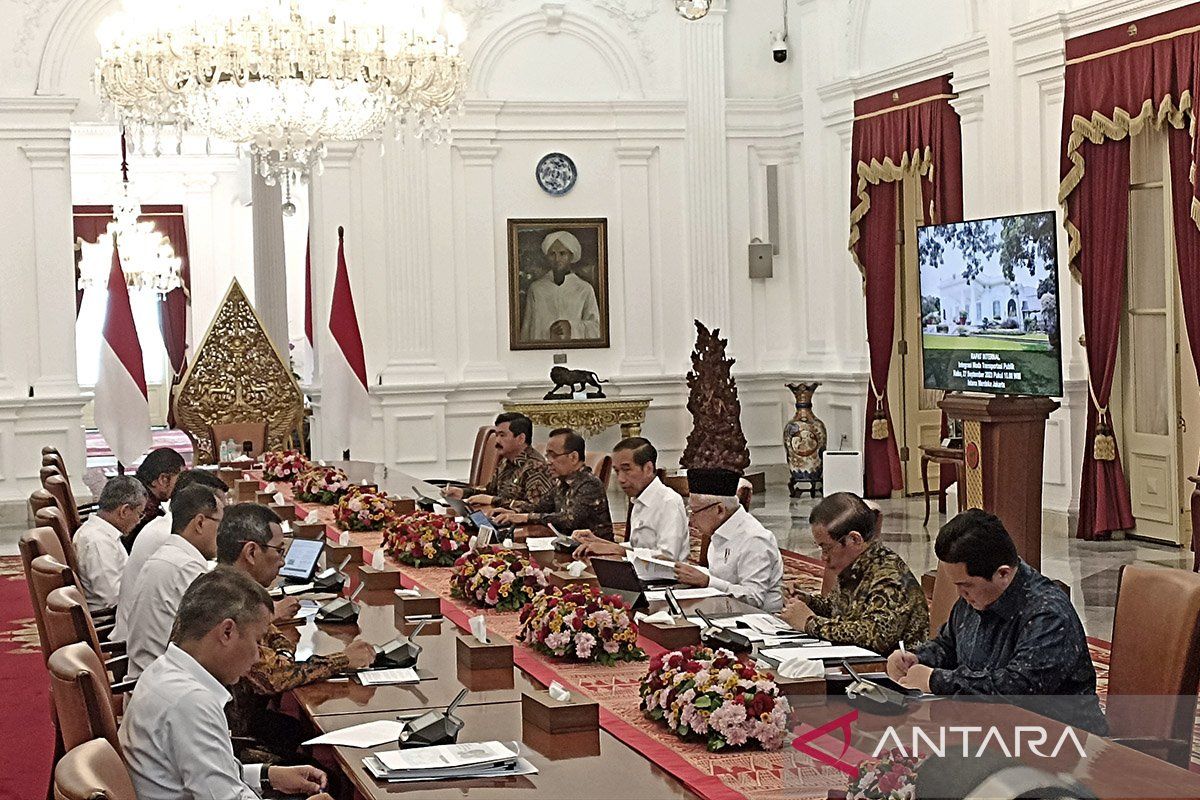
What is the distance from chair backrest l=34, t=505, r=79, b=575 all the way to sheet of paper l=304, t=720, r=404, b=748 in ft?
9.54

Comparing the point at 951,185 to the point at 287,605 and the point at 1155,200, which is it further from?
the point at 287,605

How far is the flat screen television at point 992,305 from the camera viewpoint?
358 inches

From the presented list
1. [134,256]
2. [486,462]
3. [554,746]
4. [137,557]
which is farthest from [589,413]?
[134,256]

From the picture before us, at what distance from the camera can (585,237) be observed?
1407cm

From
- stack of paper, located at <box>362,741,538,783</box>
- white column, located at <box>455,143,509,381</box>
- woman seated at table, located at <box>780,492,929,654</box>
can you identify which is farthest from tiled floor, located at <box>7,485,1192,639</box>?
stack of paper, located at <box>362,741,538,783</box>

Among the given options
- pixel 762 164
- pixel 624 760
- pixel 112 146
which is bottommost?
pixel 624 760

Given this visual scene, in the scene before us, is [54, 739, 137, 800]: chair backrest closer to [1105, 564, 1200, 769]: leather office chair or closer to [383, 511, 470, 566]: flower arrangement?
[1105, 564, 1200, 769]: leather office chair

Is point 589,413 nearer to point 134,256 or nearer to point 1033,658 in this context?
point 1033,658

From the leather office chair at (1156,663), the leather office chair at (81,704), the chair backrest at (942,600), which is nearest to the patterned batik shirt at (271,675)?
the leather office chair at (81,704)

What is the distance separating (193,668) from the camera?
333cm

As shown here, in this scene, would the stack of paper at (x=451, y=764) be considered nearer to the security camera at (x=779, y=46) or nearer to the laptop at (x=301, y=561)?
the laptop at (x=301, y=561)

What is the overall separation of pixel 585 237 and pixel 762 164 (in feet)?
6.55

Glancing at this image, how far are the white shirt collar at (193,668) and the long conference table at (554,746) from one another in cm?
34

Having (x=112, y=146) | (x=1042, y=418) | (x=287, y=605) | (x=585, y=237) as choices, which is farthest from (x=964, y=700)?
(x=112, y=146)
